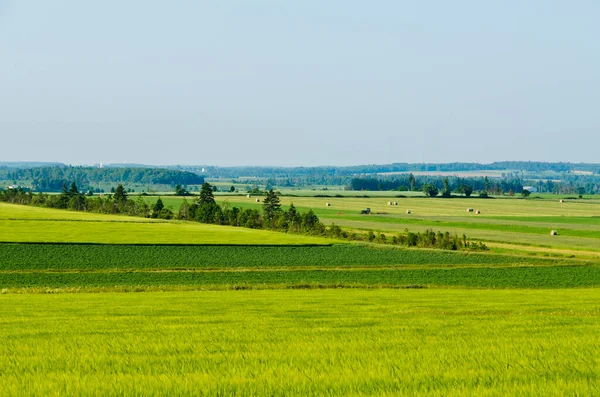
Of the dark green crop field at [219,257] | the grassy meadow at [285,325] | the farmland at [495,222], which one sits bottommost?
the farmland at [495,222]

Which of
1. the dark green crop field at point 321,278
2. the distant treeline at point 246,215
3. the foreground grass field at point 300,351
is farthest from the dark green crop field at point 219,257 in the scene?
the foreground grass field at point 300,351

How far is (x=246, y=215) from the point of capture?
11475cm

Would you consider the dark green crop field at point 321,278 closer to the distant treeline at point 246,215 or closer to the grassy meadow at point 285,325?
the grassy meadow at point 285,325

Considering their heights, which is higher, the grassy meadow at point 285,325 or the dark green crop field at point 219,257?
the grassy meadow at point 285,325

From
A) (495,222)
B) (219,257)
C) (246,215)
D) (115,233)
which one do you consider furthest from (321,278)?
(495,222)

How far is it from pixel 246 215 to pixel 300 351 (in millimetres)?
100456

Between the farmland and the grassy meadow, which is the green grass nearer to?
the grassy meadow

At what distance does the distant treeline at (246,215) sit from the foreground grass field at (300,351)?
56.6 metres

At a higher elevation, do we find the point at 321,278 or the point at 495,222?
the point at 321,278

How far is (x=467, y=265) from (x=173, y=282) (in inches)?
1051

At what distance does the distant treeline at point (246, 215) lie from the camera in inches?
3280

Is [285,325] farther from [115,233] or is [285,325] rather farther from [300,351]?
[115,233]

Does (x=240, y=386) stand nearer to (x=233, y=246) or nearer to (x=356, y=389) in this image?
(x=356, y=389)

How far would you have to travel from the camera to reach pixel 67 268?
54688 millimetres
